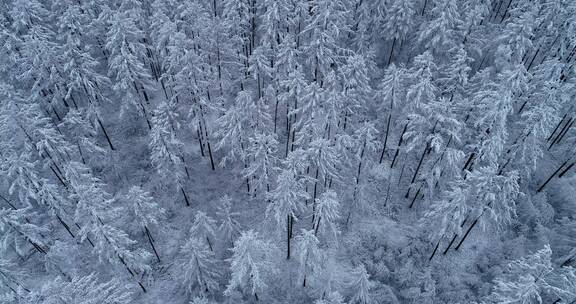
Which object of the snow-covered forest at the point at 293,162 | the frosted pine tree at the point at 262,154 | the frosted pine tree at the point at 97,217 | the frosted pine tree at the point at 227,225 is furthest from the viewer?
the frosted pine tree at the point at 227,225

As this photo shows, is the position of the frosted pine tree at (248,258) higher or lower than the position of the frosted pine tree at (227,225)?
higher

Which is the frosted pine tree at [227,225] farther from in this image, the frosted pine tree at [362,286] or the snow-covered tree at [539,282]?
the snow-covered tree at [539,282]

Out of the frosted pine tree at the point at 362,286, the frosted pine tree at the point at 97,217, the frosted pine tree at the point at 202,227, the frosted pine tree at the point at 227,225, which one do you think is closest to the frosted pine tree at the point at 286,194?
the frosted pine tree at the point at 227,225

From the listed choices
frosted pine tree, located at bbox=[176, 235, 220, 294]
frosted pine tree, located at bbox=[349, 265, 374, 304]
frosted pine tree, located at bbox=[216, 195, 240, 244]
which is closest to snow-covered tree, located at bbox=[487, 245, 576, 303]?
frosted pine tree, located at bbox=[349, 265, 374, 304]

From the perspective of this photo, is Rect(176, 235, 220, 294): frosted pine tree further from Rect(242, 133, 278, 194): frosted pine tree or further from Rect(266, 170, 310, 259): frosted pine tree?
Rect(242, 133, 278, 194): frosted pine tree

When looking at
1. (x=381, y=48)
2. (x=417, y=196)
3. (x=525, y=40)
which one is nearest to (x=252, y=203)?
(x=417, y=196)

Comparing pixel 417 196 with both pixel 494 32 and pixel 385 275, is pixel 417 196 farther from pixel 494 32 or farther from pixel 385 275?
pixel 494 32

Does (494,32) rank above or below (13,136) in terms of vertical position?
above

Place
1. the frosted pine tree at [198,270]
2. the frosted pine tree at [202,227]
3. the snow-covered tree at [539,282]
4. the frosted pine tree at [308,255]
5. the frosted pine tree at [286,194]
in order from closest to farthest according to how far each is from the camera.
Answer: the snow-covered tree at [539,282] → the frosted pine tree at [286,194] → the frosted pine tree at [308,255] → the frosted pine tree at [198,270] → the frosted pine tree at [202,227]

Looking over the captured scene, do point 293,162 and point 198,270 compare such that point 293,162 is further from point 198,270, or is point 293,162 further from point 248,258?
point 198,270
